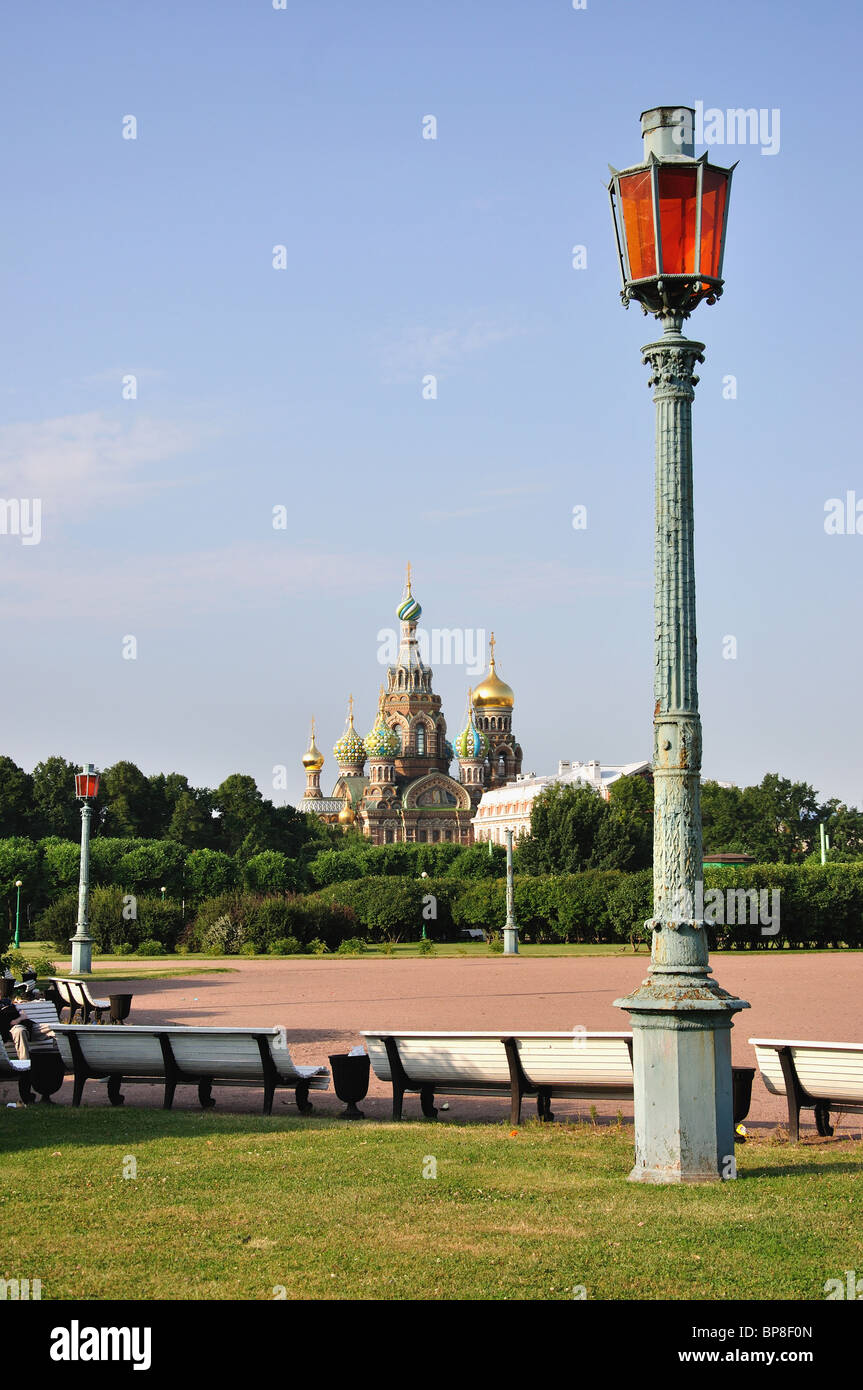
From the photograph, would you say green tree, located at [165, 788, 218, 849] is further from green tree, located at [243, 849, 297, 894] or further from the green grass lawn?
the green grass lawn

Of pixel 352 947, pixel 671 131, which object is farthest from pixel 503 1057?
pixel 352 947

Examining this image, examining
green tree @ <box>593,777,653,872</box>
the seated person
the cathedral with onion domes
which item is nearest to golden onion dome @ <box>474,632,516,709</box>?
the cathedral with onion domes

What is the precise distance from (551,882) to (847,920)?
10.1 metres

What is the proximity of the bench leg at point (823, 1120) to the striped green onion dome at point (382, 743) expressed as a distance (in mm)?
119118

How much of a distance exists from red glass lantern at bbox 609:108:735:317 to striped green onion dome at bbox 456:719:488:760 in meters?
122

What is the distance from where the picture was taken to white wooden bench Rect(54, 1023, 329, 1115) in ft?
34.7

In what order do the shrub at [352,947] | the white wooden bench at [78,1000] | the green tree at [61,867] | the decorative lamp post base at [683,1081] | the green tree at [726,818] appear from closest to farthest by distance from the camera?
the decorative lamp post base at [683,1081]
the white wooden bench at [78,1000]
the shrub at [352,947]
the green tree at [61,867]
the green tree at [726,818]

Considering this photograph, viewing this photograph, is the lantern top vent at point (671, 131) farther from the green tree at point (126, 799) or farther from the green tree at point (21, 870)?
the green tree at point (126, 799)

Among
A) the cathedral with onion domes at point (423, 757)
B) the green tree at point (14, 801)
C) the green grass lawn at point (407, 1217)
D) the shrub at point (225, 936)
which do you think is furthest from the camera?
the cathedral with onion domes at point (423, 757)

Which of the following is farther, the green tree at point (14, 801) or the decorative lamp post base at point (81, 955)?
the green tree at point (14, 801)

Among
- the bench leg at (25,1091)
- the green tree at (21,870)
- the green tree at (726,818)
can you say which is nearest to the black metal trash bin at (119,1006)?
the bench leg at (25,1091)

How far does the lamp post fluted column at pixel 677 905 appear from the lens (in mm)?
7742
